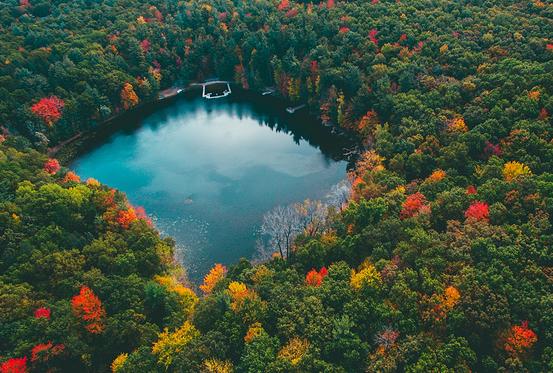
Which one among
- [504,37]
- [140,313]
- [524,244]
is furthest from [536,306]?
[504,37]

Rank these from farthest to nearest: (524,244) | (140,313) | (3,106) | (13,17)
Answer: (13,17), (3,106), (140,313), (524,244)

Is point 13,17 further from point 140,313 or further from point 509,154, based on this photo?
point 509,154

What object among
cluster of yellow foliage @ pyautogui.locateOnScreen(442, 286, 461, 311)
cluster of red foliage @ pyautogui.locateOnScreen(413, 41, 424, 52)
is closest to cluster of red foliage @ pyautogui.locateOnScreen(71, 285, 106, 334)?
cluster of yellow foliage @ pyautogui.locateOnScreen(442, 286, 461, 311)

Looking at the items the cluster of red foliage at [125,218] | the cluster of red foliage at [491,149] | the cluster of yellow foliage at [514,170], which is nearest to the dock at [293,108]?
the cluster of red foliage at [491,149]

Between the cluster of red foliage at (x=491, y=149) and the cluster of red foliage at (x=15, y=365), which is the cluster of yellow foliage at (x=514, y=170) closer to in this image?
the cluster of red foliage at (x=491, y=149)

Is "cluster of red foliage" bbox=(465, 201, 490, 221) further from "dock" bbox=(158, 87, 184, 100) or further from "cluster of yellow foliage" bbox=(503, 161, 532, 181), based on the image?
"dock" bbox=(158, 87, 184, 100)

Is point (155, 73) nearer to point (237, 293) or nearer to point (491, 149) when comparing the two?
point (237, 293)
